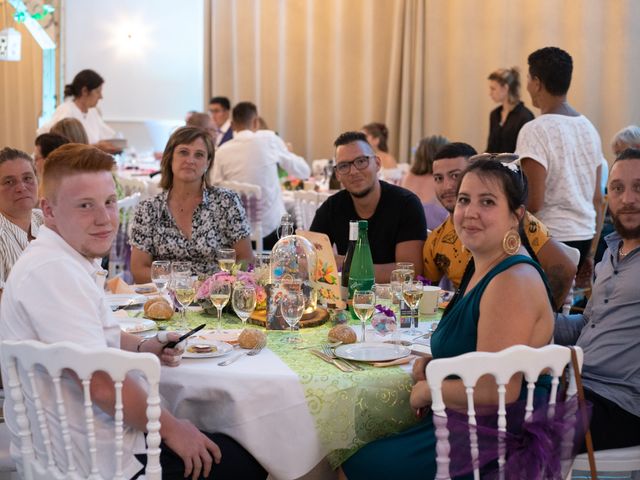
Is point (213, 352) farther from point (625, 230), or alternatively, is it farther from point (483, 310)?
point (625, 230)

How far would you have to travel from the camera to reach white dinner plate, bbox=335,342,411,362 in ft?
7.43

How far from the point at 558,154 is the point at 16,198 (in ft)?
8.69

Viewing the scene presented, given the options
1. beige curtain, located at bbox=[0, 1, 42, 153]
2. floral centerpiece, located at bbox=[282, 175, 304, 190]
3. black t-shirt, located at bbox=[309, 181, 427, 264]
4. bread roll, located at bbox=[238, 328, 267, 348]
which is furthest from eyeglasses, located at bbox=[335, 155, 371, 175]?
beige curtain, located at bbox=[0, 1, 42, 153]

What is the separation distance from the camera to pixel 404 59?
8.66 m

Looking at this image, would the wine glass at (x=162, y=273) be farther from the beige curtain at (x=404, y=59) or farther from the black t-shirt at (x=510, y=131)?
the beige curtain at (x=404, y=59)

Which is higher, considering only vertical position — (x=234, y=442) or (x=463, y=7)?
(x=463, y=7)

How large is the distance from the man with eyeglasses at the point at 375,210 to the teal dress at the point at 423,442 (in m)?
1.29

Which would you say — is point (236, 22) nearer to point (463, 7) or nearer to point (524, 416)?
point (463, 7)

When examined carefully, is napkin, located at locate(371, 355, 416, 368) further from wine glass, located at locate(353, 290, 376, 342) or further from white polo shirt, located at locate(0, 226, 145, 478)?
white polo shirt, located at locate(0, 226, 145, 478)

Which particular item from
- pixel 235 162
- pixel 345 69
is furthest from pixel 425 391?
pixel 345 69

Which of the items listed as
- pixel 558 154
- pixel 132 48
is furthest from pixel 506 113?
pixel 132 48

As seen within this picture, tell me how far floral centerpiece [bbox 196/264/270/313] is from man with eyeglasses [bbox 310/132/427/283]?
82 cm

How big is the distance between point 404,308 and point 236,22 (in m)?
8.09

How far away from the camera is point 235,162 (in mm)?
6402
